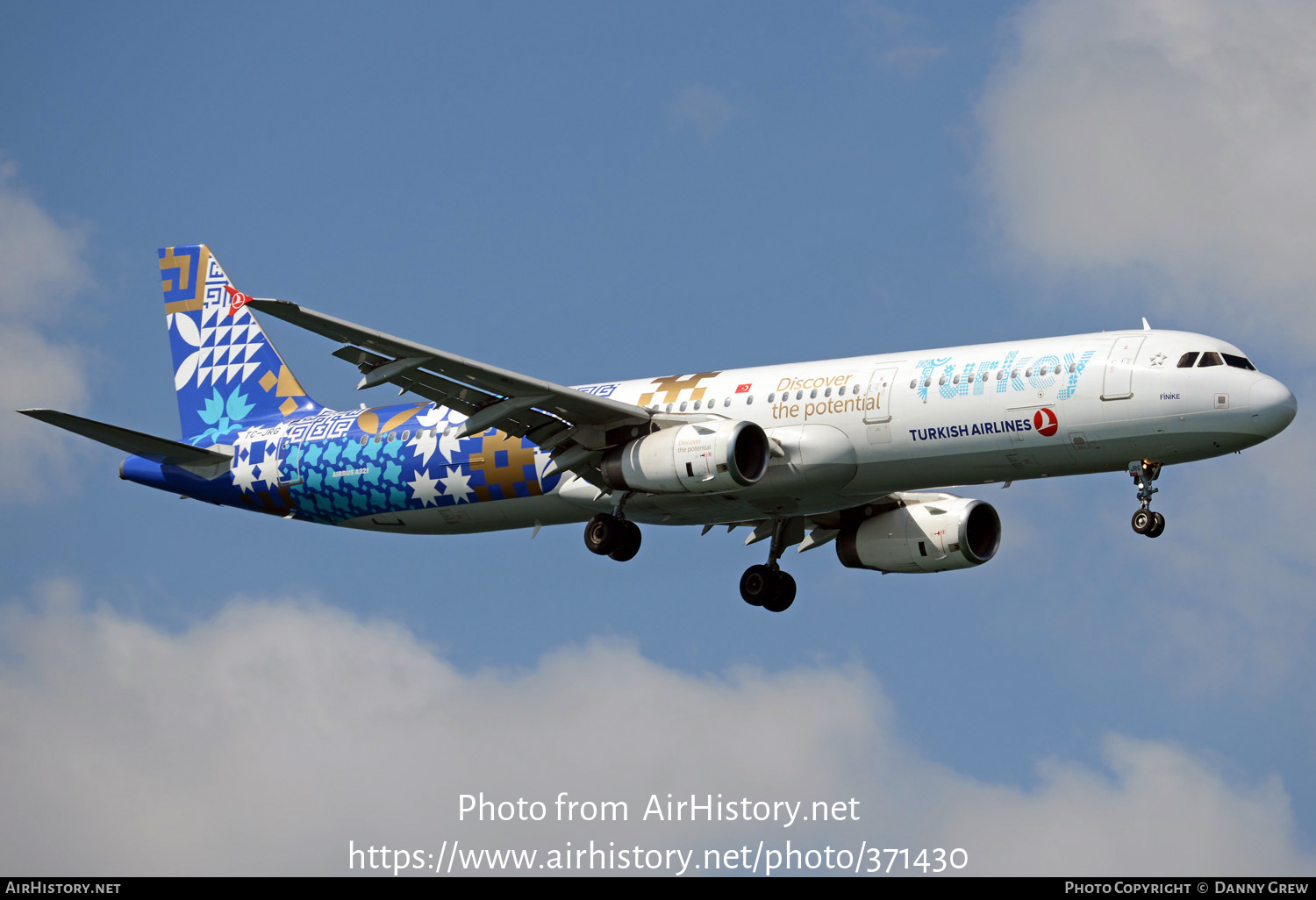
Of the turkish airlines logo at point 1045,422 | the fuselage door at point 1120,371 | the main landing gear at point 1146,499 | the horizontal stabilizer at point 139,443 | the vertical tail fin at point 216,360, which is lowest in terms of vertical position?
the main landing gear at point 1146,499

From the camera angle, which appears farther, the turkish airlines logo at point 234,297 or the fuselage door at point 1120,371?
the turkish airlines logo at point 234,297

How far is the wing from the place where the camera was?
38.9 metres

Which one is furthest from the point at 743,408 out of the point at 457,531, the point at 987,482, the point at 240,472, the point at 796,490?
the point at 240,472

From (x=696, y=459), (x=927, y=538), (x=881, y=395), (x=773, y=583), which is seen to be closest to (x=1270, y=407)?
(x=881, y=395)

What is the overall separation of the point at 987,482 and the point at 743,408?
5976 mm

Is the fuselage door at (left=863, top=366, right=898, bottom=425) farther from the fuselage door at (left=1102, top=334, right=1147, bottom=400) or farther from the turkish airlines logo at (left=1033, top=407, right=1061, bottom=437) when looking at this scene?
the fuselage door at (left=1102, top=334, right=1147, bottom=400)

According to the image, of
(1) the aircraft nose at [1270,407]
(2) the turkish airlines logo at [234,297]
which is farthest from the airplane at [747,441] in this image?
(2) the turkish airlines logo at [234,297]

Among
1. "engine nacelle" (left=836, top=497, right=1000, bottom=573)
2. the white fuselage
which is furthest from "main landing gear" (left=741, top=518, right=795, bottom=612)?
the white fuselage

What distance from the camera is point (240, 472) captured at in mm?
50062

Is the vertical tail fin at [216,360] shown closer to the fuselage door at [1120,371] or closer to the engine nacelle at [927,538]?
the engine nacelle at [927,538]

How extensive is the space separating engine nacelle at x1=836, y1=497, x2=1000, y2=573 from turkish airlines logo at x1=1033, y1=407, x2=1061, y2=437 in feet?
27.3

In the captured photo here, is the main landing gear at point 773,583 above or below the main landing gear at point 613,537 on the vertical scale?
above

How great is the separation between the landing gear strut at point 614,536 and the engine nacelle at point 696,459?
168 centimetres

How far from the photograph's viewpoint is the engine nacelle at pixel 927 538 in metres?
47.3
